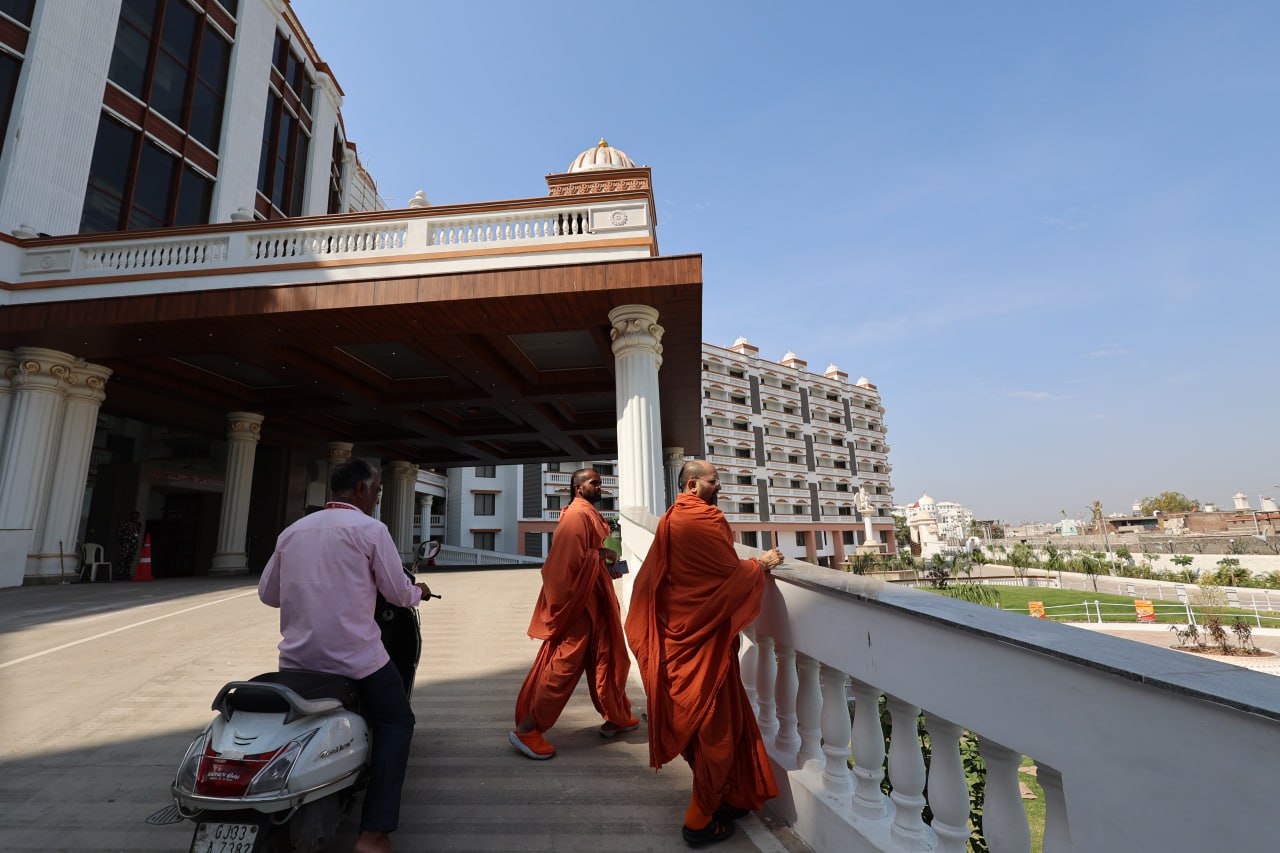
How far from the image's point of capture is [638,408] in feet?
28.3

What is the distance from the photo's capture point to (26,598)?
8.34 meters

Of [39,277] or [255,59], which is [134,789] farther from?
[255,59]

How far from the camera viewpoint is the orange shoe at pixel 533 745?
3.25 m

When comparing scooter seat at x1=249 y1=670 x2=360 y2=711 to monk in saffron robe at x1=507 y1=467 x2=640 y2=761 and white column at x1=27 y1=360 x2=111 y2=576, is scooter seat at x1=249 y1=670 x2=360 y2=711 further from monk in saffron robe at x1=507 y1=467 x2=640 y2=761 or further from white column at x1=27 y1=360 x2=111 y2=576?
white column at x1=27 y1=360 x2=111 y2=576

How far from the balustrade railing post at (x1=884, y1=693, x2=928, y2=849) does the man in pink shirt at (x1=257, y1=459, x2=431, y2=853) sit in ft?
5.95

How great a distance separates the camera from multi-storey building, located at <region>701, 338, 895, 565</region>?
45.4 metres

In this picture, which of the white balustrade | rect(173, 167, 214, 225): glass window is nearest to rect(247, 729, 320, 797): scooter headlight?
the white balustrade

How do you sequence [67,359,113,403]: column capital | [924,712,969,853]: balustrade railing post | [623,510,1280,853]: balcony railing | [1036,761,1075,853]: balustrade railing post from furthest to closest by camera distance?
[67,359,113,403]: column capital < [924,712,969,853]: balustrade railing post < [1036,761,1075,853]: balustrade railing post < [623,510,1280,853]: balcony railing

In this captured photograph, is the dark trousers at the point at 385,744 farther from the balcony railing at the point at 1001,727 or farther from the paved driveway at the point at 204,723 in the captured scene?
the balcony railing at the point at 1001,727

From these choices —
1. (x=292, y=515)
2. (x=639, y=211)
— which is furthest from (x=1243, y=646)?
(x=292, y=515)

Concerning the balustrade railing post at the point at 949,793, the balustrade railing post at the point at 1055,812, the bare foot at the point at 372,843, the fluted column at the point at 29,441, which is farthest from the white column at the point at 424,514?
the balustrade railing post at the point at 1055,812

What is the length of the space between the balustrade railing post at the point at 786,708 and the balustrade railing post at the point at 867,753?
1.34 feet

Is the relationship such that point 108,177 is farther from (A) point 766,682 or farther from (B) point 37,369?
(A) point 766,682

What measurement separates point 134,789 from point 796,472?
4874 cm
